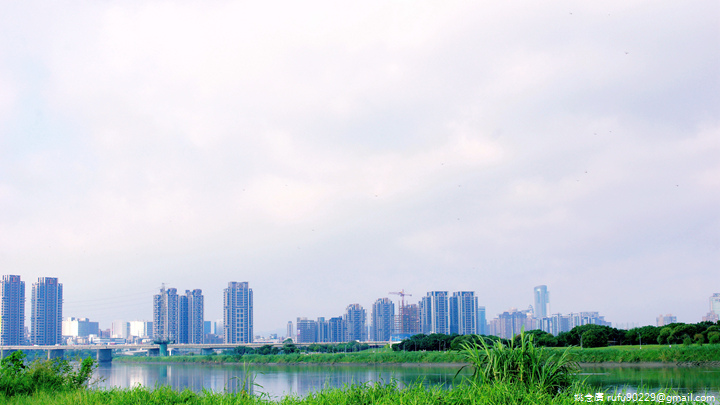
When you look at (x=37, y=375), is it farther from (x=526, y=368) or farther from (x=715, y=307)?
(x=715, y=307)

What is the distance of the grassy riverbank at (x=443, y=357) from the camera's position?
46.5 metres

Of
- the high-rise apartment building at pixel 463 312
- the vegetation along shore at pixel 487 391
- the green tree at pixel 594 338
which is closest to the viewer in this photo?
the vegetation along shore at pixel 487 391

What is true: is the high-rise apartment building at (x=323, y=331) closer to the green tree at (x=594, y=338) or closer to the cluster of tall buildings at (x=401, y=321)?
the cluster of tall buildings at (x=401, y=321)

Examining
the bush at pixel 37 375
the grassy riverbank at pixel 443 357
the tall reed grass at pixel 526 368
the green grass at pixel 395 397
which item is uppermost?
the tall reed grass at pixel 526 368

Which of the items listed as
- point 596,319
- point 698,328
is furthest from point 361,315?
point 698,328

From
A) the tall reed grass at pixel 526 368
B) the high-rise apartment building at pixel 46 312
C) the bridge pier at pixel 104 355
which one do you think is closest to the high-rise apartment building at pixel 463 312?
the bridge pier at pixel 104 355

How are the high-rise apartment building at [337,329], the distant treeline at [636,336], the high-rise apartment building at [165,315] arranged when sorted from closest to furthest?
the distant treeline at [636,336] < the high-rise apartment building at [165,315] < the high-rise apartment building at [337,329]

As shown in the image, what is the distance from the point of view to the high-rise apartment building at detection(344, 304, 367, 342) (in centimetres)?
17200

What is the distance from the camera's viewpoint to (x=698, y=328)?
50.0 metres

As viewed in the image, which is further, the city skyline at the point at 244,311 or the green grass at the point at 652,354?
the city skyline at the point at 244,311

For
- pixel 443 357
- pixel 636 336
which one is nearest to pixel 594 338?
pixel 636 336

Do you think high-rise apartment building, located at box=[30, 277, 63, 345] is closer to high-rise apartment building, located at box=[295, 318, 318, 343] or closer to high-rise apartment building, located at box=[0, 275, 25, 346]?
high-rise apartment building, located at box=[0, 275, 25, 346]

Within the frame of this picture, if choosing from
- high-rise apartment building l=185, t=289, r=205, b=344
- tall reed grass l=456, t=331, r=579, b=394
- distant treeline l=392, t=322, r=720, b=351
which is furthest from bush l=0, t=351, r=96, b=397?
high-rise apartment building l=185, t=289, r=205, b=344

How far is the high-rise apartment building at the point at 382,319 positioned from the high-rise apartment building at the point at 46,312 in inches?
3294
